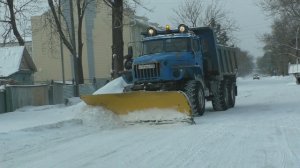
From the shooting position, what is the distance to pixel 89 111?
604 inches

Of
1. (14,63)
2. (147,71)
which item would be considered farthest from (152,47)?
(14,63)

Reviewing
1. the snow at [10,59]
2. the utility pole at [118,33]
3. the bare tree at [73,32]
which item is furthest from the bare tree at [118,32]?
the snow at [10,59]

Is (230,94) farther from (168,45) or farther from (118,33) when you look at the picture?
Result: (118,33)

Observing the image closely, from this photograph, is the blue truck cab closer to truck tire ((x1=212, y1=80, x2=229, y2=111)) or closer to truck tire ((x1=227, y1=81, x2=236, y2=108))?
truck tire ((x1=212, y1=80, x2=229, y2=111))

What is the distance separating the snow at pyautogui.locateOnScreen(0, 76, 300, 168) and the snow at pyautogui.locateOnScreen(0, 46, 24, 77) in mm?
25239

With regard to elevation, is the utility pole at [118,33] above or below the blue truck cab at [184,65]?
above

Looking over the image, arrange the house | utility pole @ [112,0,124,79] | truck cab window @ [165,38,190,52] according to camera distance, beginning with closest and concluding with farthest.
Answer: truck cab window @ [165,38,190,52]
utility pole @ [112,0,124,79]
the house

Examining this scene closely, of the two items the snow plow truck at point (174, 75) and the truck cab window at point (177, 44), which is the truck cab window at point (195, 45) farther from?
the truck cab window at point (177, 44)

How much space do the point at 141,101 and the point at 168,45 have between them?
11.5ft

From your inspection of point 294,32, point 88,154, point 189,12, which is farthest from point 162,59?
point 294,32

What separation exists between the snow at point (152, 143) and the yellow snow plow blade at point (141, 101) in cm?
22

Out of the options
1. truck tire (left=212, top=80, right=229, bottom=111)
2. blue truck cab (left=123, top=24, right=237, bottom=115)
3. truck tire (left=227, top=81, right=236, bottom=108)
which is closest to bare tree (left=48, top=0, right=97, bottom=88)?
truck tire (left=227, top=81, right=236, bottom=108)

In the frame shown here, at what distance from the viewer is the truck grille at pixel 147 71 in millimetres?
17172

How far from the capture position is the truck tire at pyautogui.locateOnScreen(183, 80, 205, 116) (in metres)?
16.8
